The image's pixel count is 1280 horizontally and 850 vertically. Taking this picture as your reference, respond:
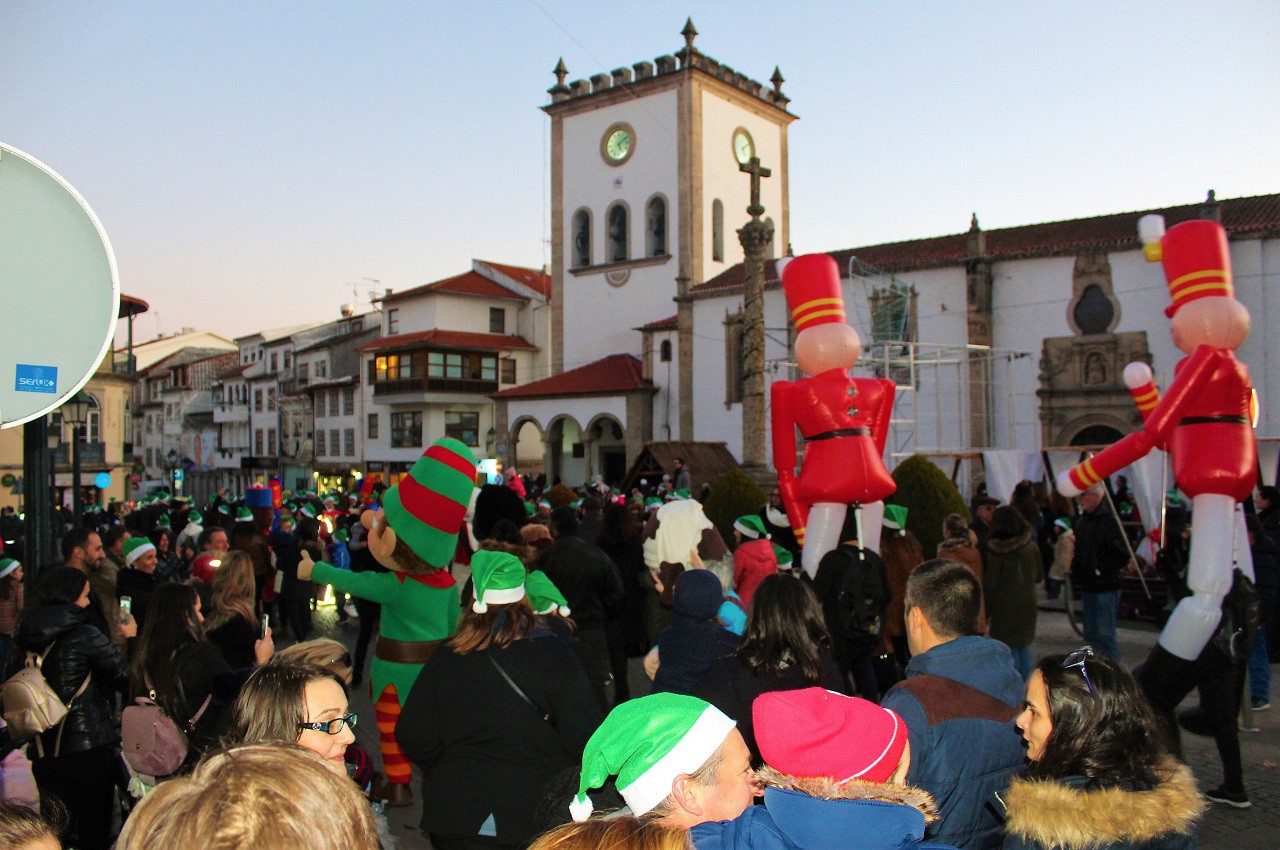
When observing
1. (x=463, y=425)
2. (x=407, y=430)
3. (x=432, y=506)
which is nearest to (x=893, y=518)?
(x=432, y=506)

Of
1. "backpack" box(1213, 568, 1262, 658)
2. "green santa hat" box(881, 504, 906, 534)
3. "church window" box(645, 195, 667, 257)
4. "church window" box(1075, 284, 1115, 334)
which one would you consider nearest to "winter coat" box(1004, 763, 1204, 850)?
"backpack" box(1213, 568, 1262, 658)

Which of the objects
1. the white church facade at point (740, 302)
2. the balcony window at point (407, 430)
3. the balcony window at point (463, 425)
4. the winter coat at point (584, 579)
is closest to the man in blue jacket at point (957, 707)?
the winter coat at point (584, 579)

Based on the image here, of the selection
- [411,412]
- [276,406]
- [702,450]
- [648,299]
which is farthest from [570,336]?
[276,406]

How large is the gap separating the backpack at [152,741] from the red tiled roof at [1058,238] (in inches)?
961

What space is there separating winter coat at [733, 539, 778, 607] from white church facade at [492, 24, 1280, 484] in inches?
538

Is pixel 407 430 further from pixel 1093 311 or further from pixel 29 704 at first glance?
pixel 29 704

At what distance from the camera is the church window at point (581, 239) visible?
40.2 metres

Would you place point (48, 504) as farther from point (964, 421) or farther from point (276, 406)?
point (276, 406)

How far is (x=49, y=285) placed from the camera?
3.35m

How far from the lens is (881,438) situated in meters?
8.48

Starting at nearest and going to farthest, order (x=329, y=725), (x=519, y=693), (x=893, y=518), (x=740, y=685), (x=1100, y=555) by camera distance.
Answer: (x=329, y=725)
(x=519, y=693)
(x=740, y=685)
(x=1100, y=555)
(x=893, y=518)

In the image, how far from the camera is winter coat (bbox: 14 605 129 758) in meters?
4.19

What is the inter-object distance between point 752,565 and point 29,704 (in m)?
4.23

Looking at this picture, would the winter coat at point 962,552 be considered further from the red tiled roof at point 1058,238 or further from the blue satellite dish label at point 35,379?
the red tiled roof at point 1058,238
